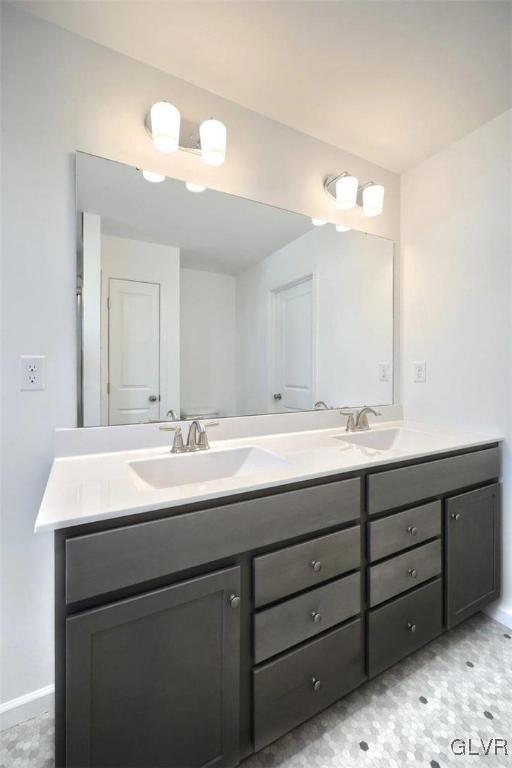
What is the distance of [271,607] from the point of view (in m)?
0.94

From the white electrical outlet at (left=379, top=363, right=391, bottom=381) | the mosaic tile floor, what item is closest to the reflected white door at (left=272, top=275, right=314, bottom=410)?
the white electrical outlet at (left=379, top=363, right=391, bottom=381)

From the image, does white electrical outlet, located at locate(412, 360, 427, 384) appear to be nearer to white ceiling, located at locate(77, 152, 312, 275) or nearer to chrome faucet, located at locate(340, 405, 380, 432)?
chrome faucet, located at locate(340, 405, 380, 432)

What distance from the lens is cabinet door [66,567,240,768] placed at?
2.33 ft

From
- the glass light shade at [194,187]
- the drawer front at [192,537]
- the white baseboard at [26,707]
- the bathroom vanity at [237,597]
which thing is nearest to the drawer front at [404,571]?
the bathroom vanity at [237,597]

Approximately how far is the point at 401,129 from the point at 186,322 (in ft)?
4.60

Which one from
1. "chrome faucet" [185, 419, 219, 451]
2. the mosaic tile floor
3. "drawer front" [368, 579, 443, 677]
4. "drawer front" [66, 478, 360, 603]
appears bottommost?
the mosaic tile floor

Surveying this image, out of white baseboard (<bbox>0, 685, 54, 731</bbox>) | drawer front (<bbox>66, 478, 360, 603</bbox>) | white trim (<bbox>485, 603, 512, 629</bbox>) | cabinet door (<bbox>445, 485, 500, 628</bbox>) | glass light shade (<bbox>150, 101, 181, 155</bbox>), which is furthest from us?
white trim (<bbox>485, 603, 512, 629</bbox>)

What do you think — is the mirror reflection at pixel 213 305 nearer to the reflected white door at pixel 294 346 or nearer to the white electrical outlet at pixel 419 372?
the reflected white door at pixel 294 346

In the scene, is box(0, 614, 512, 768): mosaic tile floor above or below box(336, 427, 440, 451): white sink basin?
below

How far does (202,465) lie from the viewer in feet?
4.04

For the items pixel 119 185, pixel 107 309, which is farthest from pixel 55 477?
pixel 119 185

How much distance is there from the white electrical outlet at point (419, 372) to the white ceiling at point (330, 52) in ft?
3.79

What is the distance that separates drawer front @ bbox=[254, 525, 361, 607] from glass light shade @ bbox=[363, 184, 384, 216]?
155cm

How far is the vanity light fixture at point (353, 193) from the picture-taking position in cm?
169
